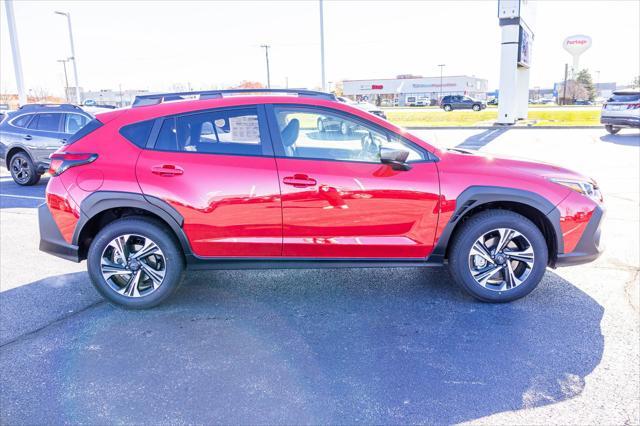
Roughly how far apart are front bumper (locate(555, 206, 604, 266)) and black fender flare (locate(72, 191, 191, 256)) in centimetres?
317

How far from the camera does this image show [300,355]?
11.0 feet

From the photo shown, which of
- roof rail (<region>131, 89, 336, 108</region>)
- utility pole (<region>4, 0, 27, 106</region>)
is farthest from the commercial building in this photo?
roof rail (<region>131, 89, 336, 108</region>)

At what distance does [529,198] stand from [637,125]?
18.0 meters

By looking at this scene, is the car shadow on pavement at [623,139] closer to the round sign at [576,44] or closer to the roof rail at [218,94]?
the roof rail at [218,94]

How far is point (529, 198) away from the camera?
158 inches

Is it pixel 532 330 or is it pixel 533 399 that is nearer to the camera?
pixel 533 399

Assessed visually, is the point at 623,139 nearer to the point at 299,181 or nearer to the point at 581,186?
the point at 581,186

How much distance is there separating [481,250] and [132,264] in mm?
2934

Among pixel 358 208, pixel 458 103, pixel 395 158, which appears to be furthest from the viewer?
pixel 458 103

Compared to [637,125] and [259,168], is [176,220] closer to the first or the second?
[259,168]

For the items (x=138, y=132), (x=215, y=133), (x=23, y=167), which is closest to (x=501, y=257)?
(x=215, y=133)

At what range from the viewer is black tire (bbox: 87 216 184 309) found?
4.05 meters

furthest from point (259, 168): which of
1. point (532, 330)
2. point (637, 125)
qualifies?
point (637, 125)

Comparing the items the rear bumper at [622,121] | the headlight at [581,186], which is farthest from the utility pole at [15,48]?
the rear bumper at [622,121]
